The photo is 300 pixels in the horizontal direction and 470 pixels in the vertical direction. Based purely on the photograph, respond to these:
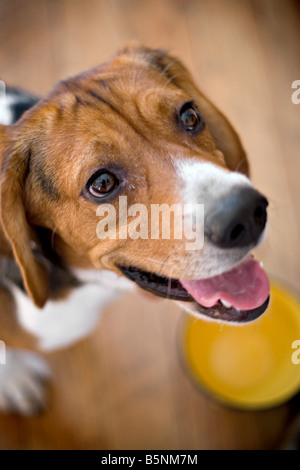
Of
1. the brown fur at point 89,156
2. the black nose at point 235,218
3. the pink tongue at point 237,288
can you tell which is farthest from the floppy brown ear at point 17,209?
the black nose at point 235,218

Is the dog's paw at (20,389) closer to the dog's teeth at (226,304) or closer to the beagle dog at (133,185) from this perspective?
the beagle dog at (133,185)

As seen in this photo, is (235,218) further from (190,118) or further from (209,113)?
(209,113)

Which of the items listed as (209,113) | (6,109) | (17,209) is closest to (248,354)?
(209,113)

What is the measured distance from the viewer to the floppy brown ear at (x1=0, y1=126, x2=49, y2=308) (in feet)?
5.91

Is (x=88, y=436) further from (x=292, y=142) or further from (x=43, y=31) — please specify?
(x=43, y=31)

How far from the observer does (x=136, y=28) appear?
3.97m

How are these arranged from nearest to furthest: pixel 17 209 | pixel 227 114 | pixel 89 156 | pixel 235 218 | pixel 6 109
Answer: pixel 235 218
pixel 89 156
pixel 17 209
pixel 6 109
pixel 227 114

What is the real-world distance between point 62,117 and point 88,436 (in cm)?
198

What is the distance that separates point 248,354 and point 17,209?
1.75 meters

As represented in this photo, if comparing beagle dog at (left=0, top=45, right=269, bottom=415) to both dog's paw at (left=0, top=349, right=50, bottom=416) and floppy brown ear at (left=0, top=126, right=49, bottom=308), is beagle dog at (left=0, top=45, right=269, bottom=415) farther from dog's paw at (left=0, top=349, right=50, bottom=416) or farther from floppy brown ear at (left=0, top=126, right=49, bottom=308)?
dog's paw at (left=0, top=349, right=50, bottom=416)

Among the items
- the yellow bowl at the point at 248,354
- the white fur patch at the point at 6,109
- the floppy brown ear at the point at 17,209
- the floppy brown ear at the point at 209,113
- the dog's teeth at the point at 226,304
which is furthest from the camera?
the yellow bowl at the point at 248,354

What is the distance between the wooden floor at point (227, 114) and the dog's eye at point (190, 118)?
65 cm

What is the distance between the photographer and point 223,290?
193cm

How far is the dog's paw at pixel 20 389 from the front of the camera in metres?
2.94
